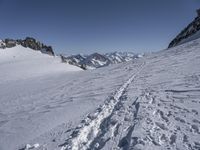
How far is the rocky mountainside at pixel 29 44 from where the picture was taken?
287 feet

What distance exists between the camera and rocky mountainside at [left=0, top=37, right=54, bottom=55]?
87.6 m

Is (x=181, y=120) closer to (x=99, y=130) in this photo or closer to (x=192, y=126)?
(x=192, y=126)

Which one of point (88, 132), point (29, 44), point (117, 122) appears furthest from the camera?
point (29, 44)

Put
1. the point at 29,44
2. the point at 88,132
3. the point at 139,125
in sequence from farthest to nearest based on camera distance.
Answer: the point at 29,44 < the point at 88,132 < the point at 139,125

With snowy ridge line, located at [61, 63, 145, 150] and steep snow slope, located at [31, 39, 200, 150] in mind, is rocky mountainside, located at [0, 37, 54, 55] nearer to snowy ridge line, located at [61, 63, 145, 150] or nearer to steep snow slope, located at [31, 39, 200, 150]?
steep snow slope, located at [31, 39, 200, 150]

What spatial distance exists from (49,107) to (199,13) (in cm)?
10132

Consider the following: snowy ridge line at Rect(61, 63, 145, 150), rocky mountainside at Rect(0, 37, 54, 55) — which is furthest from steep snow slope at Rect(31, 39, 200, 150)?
rocky mountainside at Rect(0, 37, 54, 55)

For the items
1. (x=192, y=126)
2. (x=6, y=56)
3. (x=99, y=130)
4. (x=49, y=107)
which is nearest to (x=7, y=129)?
(x=49, y=107)

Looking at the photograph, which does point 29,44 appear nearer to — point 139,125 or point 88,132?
point 88,132

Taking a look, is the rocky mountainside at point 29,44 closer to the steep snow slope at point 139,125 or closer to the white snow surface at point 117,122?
the white snow surface at point 117,122

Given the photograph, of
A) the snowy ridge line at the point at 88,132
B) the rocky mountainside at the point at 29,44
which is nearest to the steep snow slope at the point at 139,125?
the snowy ridge line at the point at 88,132

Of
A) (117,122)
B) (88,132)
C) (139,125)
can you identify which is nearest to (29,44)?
(117,122)

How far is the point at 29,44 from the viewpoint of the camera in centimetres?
9194

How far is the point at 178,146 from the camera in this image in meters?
7.04
